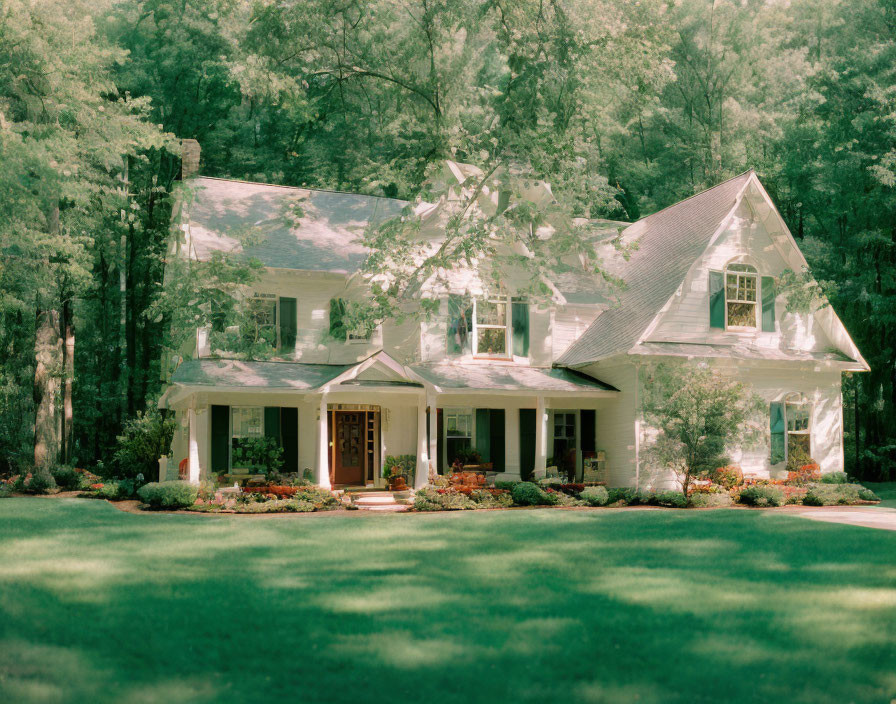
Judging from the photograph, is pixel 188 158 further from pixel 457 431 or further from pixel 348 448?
pixel 457 431

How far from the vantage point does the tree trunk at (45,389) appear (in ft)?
82.9

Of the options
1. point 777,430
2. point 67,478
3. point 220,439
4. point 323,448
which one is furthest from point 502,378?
point 67,478

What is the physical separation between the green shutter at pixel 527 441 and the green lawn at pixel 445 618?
968cm

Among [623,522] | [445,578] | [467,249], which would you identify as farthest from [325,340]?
[445,578]

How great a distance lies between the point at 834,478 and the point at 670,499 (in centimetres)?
544

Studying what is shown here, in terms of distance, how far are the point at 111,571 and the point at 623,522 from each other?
8.42m

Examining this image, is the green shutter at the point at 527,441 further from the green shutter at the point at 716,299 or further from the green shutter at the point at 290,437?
the green shutter at the point at 290,437

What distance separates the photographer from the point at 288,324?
72.0 ft

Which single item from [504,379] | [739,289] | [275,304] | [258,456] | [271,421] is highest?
[739,289]

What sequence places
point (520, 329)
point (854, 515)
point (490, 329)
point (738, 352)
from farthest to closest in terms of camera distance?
1. point (520, 329)
2. point (490, 329)
3. point (738, 352)
4. point (854, 515)

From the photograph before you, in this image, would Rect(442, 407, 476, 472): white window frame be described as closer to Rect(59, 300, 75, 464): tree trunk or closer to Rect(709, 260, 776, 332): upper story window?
Rect(709, 260, 776, 332): upper story window

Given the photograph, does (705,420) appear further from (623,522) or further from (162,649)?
(162,649)

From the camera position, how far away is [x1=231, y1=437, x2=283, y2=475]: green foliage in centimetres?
2027

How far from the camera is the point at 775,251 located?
2266 centimetres
